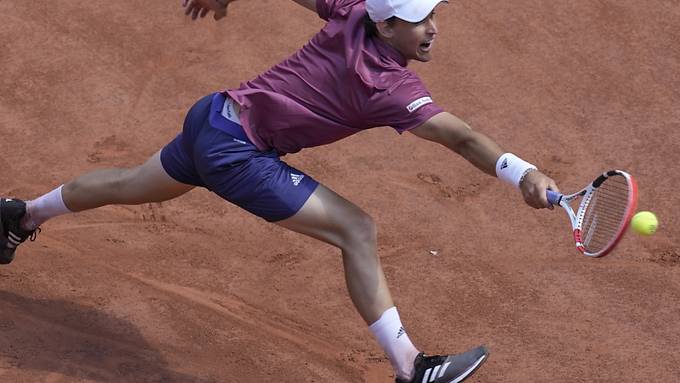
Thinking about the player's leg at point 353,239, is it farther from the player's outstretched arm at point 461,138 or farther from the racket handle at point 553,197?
the racket handle at point 553,197

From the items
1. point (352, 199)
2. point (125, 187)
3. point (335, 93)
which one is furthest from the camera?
point (352, 199)

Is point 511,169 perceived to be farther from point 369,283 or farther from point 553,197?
point 369,283

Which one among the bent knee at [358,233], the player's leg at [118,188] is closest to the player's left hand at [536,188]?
the bent knee at [358,233]

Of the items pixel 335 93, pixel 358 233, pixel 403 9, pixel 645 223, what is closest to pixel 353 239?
pixel 358 233

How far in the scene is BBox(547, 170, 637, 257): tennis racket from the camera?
16.8 ft

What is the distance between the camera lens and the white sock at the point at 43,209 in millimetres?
6551

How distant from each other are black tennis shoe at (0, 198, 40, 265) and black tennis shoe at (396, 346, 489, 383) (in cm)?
234

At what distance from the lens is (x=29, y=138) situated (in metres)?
8.29

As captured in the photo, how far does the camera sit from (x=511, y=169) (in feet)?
17.6

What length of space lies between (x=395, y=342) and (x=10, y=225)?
7.67 feet

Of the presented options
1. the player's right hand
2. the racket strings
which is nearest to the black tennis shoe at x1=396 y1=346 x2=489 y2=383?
the racket strings

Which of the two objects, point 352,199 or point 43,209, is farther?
point 352,199

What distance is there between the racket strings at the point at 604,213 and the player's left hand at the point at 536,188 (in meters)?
0.25

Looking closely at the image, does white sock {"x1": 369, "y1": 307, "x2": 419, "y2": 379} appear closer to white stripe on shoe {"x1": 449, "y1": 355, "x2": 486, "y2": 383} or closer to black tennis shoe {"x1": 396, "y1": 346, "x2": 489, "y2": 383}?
black tennis shoe {"x1": 396, "y1": 346, "x2": 489, "y2": 383}
